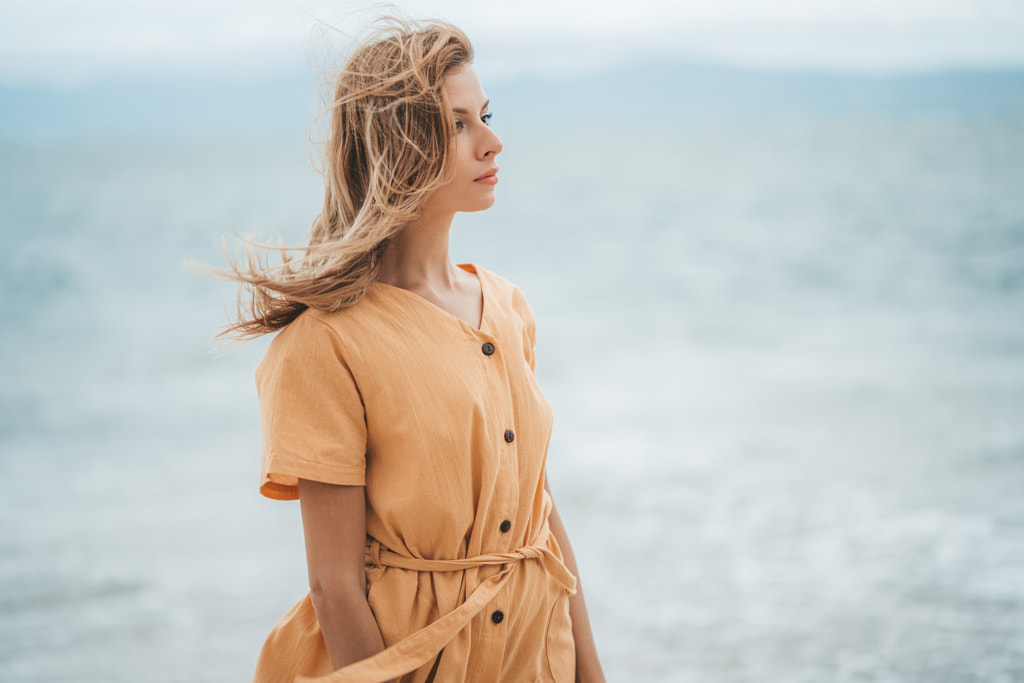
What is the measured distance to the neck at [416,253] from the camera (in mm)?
1336

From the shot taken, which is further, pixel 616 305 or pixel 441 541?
pixel 616 305

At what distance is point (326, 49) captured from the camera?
4.40 feet

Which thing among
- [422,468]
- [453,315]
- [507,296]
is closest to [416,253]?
[453,315]

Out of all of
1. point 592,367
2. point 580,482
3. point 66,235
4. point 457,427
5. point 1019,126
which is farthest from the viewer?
point 1019,126

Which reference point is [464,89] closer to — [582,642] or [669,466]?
[582,642]

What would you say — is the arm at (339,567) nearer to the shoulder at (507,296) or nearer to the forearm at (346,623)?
the forearm at (346,623)

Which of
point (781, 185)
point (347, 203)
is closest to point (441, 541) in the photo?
point (347, 203)

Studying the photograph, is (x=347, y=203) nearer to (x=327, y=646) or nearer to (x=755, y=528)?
(x=327, y=646)

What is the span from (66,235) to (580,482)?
21511 mm

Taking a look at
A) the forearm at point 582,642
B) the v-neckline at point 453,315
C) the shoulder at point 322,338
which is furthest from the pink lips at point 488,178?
the forearm at point 582,642

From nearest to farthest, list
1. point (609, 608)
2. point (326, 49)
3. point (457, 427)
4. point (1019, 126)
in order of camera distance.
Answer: point (457, 427) → point (326, 49) → point (609, 608) → point (1019, 126)

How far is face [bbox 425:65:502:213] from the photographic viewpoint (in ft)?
4.25

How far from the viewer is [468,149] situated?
4.27 ft

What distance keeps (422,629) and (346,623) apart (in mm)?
113
